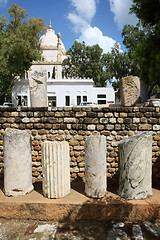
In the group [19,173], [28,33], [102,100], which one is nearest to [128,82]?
[19,173]

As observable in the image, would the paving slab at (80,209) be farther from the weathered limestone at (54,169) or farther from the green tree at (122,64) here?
the green tree at (122,64)

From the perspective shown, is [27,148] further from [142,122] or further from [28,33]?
[28,33]

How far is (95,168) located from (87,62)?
2846 cm

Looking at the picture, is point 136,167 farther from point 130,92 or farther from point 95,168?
point 130,92

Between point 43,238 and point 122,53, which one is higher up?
point 122,53

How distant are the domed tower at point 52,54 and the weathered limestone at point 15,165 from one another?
96.7ft

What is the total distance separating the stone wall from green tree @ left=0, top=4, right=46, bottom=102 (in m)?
15.7

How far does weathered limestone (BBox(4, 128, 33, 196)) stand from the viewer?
3.65 meters

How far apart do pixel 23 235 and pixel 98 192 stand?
1.54m

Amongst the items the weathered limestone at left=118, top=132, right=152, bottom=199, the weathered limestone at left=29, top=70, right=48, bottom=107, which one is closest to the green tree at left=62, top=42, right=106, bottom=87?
the weathered limestone at left=29, top=70, right=48, bottom=107

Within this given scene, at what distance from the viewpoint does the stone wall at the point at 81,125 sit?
14.7ft

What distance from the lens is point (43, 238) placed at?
2.84 m

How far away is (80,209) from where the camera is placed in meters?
3.31

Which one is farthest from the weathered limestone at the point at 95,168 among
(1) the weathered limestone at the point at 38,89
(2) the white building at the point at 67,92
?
(2) the white building at the point at 67,92
